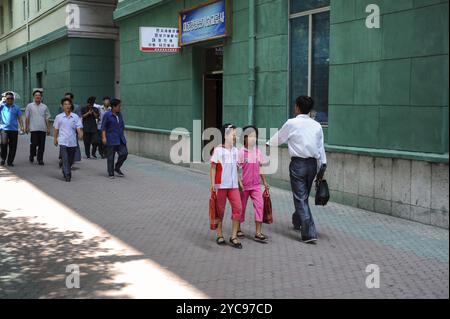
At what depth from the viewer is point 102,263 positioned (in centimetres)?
585

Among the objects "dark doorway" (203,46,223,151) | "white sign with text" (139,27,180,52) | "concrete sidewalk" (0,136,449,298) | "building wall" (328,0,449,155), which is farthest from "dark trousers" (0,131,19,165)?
"building wall" (328,0,449,155)

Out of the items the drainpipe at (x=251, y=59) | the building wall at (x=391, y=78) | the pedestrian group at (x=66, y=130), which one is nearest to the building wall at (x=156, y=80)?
the pedestrian group at (x=66, y=130)

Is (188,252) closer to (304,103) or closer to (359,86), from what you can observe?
(304,103)

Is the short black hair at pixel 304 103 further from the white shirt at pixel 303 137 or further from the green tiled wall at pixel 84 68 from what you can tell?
the green tiled wall at pixel 84 68

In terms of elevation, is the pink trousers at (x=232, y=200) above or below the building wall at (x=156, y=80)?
below

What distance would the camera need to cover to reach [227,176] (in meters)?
6.53

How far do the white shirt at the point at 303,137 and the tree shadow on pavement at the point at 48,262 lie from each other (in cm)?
220

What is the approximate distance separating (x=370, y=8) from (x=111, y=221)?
4922 millimetres

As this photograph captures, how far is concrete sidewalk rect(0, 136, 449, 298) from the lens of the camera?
5.05 meters

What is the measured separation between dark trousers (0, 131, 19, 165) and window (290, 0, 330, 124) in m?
7.09

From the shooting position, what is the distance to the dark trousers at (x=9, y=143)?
13.8 metres

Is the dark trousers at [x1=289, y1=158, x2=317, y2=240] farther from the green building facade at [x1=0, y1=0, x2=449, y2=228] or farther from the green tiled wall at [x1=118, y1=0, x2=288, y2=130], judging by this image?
the green tiled wall at [x1=118, y1=0, x2=288, y2=130]

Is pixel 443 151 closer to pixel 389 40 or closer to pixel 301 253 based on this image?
pixel 389 40
